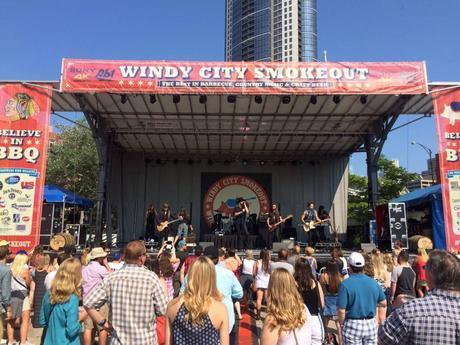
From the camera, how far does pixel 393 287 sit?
185 inches

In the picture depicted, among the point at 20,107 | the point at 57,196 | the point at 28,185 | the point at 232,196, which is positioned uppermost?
the point at 20,107

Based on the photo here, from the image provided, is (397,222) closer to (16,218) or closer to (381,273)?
(381,273)

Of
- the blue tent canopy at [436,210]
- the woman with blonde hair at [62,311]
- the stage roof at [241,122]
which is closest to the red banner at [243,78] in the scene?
the stage roof at [241,122]

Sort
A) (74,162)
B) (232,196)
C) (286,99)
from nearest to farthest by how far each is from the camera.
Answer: (286,99), (232,196), (74,162)

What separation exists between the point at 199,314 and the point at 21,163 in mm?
8465

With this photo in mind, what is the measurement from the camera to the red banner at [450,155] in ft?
29.6

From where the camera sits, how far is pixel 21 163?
912 centimetres

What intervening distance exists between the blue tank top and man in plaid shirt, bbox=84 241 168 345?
1.27 ft

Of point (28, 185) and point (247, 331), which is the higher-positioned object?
point (28, 185)

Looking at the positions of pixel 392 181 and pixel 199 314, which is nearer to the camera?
pixel 199 314

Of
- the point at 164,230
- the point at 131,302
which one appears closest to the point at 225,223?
the point at 164,230

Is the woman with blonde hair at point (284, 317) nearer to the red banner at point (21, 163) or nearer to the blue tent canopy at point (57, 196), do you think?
the red banner at point (21, 163)

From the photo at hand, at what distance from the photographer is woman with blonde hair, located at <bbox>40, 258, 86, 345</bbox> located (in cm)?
277

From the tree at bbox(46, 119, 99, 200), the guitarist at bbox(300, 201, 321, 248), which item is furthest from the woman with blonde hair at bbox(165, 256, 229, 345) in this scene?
the tree at bbox(46, 119, 99, 200)
